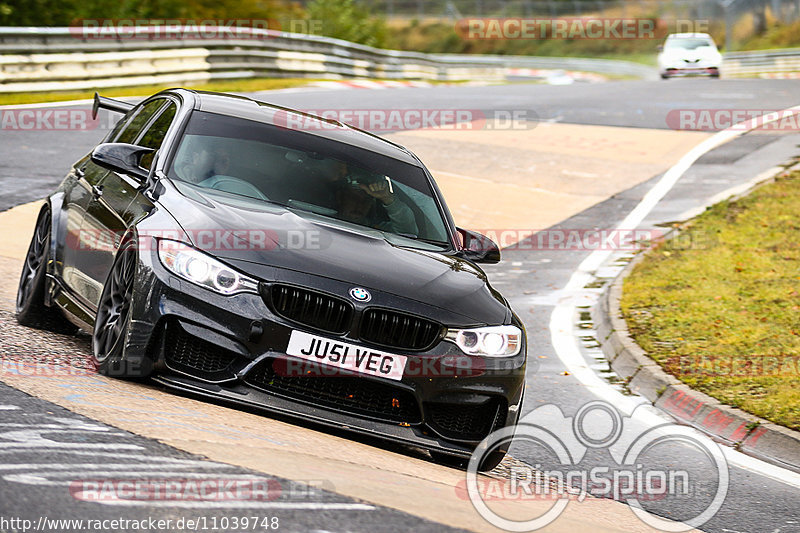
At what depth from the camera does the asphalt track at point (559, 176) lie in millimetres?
5898

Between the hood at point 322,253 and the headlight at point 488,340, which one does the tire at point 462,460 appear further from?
the hood at point 322,253

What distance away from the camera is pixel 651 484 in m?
6.39

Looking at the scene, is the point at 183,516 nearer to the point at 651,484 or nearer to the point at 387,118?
the point at 651,484

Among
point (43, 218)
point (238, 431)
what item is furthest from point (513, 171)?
point (238, 431)

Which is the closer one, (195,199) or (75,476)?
(75,476)

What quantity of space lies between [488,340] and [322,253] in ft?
3.07

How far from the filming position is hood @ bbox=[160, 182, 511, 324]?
5.41 metres

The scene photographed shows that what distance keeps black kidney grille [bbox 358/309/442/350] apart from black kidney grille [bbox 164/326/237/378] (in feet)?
2.15

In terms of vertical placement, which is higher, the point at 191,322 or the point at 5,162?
the point at 191,322

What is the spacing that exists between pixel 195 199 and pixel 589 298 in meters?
6.19

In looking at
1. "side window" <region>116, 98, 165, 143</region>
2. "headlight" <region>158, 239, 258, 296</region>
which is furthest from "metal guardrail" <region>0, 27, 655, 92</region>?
"headlight" <region>158, 239, 258, 296</region>

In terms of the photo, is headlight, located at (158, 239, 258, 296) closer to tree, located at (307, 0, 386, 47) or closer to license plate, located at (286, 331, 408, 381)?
license plate, located at (286, 331, 408, 381)
